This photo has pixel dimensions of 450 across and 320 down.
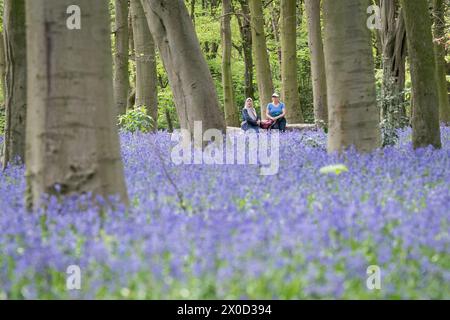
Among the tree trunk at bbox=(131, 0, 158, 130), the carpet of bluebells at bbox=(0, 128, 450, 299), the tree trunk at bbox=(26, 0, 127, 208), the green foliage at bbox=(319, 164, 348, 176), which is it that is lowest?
the carpet of bluebells at bbox=(0, 128, 450, 299)

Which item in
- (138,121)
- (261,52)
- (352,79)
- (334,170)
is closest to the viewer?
(334,170)

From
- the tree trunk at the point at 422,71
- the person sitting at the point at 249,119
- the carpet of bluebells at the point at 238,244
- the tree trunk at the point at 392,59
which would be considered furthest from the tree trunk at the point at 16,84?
the person sitting at the point at 249,119

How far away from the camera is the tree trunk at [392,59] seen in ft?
38.4

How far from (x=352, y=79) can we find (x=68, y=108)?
4.72 meters

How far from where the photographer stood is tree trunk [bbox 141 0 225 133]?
10.5 meters

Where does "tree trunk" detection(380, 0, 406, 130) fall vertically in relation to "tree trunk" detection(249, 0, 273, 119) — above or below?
below

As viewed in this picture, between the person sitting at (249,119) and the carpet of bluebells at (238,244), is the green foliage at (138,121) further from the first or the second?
the carpet of bluebells at (238,244)

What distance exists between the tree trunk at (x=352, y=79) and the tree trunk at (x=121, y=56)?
415 inches

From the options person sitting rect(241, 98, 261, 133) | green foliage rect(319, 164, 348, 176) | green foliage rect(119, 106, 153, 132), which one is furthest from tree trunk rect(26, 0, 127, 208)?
person sitting rect(241, 98, 261, 133)

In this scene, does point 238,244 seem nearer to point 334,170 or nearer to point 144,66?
point 334,170

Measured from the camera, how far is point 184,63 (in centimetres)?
1056

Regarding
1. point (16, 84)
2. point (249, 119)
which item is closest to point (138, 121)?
point (249, 119)

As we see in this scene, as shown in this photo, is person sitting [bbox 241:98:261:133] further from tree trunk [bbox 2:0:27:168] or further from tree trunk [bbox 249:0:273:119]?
tree trunk [bbox 2:0:27:168]

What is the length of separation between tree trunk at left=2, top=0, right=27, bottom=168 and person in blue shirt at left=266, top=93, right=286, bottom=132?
11.0 metres
